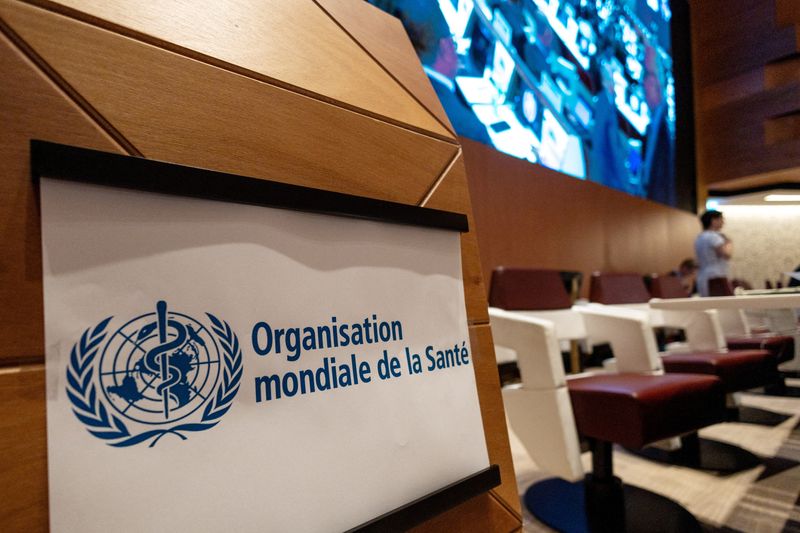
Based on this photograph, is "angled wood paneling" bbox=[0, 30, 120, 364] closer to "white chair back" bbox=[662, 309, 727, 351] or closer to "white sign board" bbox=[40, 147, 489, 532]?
"white sign board" bbox=[40, 147, 489, 532]

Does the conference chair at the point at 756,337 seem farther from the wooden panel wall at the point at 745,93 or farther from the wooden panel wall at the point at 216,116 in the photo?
the wooden panel wall at the point at 745,93

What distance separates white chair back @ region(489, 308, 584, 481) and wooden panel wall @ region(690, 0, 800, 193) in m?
4.40

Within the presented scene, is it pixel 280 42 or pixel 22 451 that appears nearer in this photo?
pixel 22 451

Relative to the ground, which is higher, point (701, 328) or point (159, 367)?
point (159, 367)

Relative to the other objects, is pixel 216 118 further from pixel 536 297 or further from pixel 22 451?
pixel 536 297

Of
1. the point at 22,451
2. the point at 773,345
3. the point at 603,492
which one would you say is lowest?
the point at 603,492

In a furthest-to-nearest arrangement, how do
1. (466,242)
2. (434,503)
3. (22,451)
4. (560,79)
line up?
(560,79) → (466,242) → (434,503) → (22,451)

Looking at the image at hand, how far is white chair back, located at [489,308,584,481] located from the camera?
50.3 inches

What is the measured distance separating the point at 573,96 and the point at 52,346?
3994 mm

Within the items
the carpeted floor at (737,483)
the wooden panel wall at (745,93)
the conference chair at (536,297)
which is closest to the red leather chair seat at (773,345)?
the carpeted floor at (737,483)

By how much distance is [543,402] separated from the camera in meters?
1.32

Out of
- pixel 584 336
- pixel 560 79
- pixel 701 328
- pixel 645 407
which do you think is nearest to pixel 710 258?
pixel 701 328

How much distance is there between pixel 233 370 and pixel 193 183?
20 centimetres

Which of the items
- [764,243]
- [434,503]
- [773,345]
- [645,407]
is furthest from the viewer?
[764,243]
